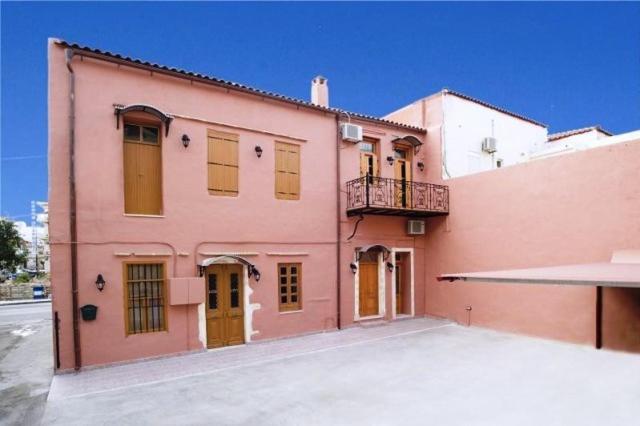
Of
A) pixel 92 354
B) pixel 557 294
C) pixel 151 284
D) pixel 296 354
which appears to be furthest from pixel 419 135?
pixel 92 354

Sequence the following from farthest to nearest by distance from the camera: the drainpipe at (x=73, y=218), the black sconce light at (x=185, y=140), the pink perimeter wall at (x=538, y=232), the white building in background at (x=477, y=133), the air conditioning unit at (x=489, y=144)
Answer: the air conditioning unit at (x=489, y=144), the white building in background at (x=477, y=133), the black sconce light at (x=185, y=140), the pink perimeter wall at (x=538, y=232), the drainpipe at (x=73, y=218)

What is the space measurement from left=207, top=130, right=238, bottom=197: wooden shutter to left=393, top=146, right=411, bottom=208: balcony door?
585cm

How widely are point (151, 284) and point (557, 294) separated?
36.8ft

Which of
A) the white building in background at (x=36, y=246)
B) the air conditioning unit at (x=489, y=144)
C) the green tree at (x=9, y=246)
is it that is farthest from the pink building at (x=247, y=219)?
the white building in background at (x=36, y=246)

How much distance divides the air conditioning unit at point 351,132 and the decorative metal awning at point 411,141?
181 cm

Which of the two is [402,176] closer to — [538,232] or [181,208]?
[538,232]

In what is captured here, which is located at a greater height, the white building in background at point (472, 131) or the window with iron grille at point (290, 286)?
the white building in background at point (472, 131)

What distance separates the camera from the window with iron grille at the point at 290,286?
11.3 meters

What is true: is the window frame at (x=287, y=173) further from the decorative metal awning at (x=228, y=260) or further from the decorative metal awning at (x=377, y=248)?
the decorative metal awning at (x=377, y=248)

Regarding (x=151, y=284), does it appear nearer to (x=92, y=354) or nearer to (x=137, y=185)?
(x=92, y=354)

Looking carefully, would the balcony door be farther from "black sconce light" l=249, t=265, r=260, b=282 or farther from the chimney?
"black sconce light" l=249, t=265, r=260, b=282

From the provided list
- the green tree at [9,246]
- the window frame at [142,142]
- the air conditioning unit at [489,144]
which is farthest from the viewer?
the green tree at [9,246]

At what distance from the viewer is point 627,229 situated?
9.20m

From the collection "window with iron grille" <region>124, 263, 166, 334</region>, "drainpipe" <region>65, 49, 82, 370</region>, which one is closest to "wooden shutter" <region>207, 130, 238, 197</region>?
"window with iron grille" <region>124, 263, 166, 334</region>
